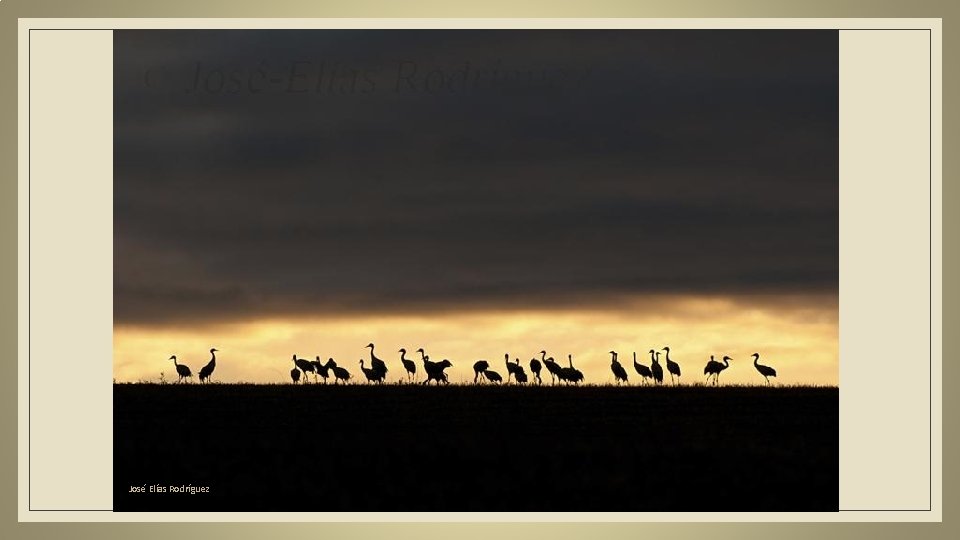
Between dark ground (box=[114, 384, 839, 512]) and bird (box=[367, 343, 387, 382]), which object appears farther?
bird (box=[367, 343, 387, 382])

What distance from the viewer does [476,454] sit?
3484 centimetres

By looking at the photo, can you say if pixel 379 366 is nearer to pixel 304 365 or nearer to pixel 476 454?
pixel 304 365

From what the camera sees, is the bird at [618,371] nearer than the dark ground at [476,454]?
No

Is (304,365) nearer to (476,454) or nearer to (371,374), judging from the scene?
(371,374)

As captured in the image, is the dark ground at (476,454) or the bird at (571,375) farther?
the bird at (571,375)

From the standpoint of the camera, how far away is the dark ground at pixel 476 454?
106 ft

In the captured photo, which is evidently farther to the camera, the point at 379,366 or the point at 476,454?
the point at 379,366

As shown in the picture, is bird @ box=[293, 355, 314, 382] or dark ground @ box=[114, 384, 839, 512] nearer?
dark ground @ box=[114, 384, 839, 512]

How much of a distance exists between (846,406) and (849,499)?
6.11 ft

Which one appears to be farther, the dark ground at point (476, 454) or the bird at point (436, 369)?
the bird at point (436, 369)

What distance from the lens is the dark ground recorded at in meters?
32.4

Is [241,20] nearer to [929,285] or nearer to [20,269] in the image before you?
[20,269]

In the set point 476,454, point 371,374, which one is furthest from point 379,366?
point 476,454

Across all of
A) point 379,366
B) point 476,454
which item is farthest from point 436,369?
point 476,454
